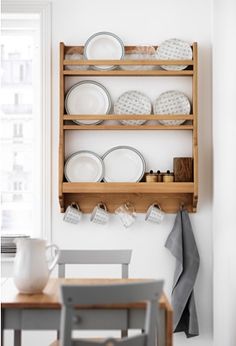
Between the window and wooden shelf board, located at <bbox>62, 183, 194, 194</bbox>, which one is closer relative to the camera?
wooden shelf board, located at <bbox>62, 183, 194, 194</bbox>

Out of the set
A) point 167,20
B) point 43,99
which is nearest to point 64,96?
point 43,99

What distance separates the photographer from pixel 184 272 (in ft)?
12.5

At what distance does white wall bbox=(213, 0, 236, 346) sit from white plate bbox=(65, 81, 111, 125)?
2.15ft

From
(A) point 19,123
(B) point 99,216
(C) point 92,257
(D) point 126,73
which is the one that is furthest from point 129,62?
(C) point 92,257

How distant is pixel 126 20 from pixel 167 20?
247mm

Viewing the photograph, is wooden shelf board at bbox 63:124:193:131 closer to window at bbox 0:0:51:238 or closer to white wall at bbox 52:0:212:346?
white wall at bbox 52:0:212:346

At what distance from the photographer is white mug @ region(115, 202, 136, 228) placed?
3.78 meters

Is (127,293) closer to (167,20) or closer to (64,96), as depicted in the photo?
(64,96)

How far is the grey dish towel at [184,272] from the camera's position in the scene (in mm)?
3742

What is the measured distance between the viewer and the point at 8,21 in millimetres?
3963

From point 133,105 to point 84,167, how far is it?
47 centimetres

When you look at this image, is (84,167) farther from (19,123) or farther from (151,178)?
(19,123)

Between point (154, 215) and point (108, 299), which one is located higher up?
point (154, 215)

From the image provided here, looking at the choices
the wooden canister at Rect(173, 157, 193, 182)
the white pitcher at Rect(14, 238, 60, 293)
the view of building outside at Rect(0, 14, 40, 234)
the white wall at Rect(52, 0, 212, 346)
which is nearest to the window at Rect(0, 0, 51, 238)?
the view of building outside at Rect(0, 14, 40, 234)
